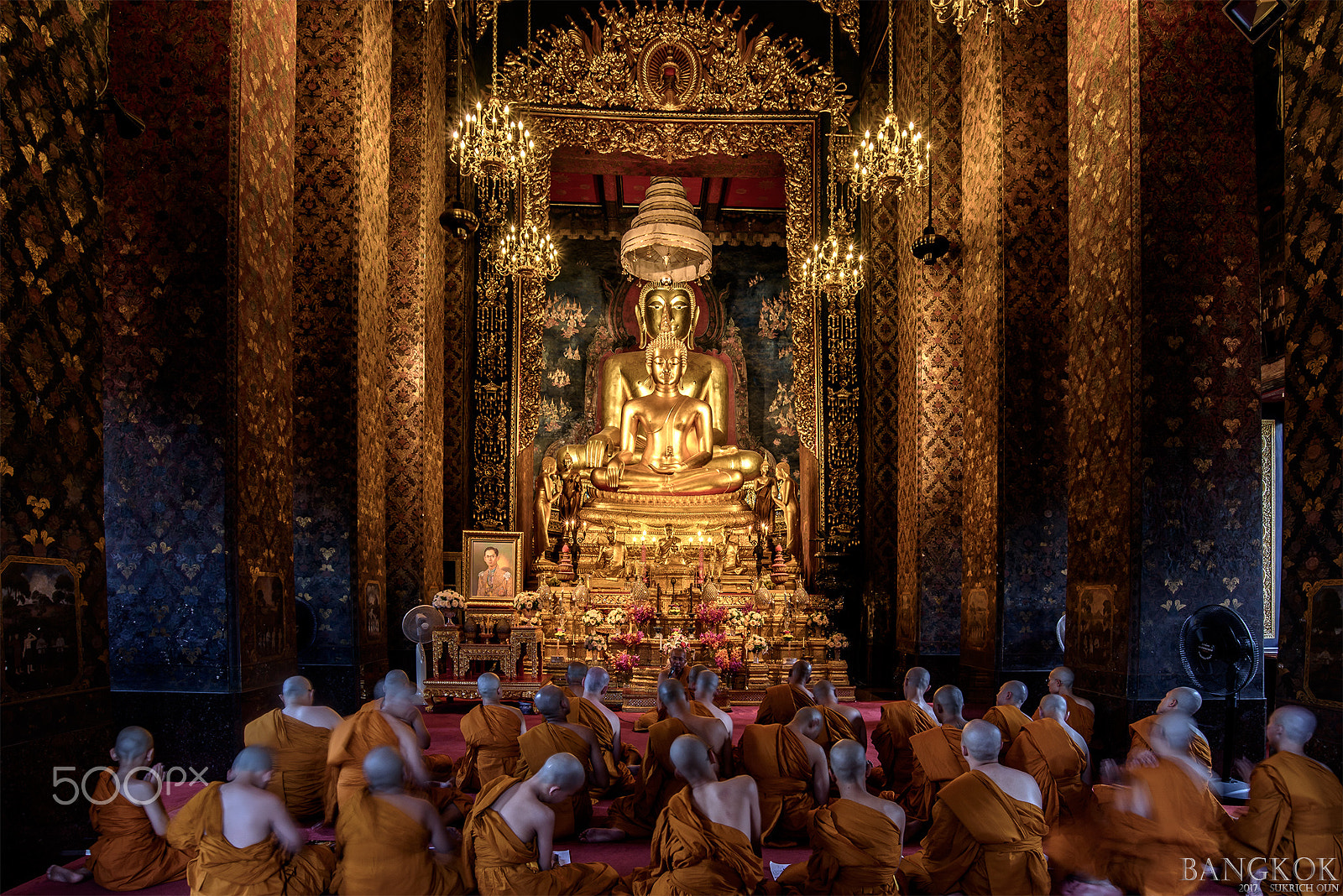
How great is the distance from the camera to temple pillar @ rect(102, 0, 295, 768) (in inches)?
215

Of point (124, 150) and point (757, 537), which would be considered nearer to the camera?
point (124, 150)

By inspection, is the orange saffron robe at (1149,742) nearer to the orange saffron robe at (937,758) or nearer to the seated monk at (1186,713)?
the seated monk at (1186,713)

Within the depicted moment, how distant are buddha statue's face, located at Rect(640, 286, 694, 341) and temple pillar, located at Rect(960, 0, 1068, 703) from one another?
7277mm

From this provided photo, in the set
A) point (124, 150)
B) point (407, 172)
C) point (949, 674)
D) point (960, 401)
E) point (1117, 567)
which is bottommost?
point (949, 674)

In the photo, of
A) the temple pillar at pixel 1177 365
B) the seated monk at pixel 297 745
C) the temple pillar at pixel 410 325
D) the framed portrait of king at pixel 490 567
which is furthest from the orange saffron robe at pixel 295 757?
the framed portrait of king at pixel 490 567

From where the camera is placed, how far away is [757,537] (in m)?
13.2

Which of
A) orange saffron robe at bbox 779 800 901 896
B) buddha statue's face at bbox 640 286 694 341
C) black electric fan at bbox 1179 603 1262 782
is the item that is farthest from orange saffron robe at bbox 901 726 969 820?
buddha statue's face at bbox 640 286 694 341

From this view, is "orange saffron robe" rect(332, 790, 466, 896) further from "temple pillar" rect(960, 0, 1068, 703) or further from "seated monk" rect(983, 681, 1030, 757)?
"temple pillar" rect(960, 0, 1068, 703)

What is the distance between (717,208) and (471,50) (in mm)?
4575

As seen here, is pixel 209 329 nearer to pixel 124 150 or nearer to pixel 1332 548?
pixel 124 150

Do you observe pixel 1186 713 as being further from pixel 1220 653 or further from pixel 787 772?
pixel 787 772

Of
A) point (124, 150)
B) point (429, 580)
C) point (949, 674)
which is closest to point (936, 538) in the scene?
point (949, 674)

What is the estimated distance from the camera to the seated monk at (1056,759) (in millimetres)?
4840

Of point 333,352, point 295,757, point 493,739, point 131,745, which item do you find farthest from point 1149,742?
point 333,352
